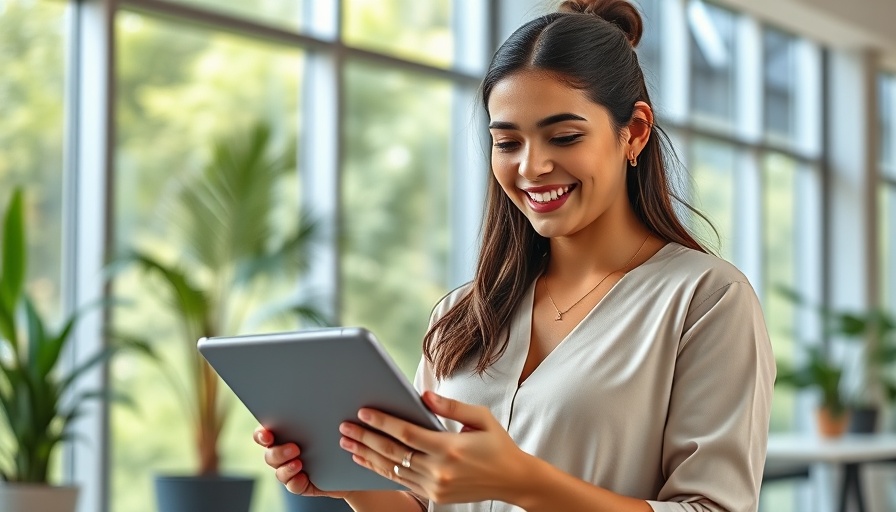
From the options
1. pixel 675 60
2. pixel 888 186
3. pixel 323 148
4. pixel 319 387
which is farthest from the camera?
pixel 888 186

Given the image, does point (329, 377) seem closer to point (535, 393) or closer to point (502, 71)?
point (535, 393)

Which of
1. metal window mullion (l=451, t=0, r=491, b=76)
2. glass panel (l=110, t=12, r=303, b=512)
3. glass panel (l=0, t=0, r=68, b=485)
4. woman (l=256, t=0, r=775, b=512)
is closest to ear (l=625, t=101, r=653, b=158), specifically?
woman (l=256, t=0, r=775, b=512)

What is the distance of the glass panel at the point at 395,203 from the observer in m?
5.50

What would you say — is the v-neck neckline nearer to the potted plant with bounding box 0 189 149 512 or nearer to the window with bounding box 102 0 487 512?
the potted plant with bounding box 0 189 149 512

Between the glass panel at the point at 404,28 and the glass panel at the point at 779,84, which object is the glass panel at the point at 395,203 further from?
the glass panel at the point at 779,84

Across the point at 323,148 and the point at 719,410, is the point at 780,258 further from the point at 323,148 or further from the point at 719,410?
the point at 719,410

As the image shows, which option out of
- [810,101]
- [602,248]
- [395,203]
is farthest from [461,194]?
[602,248]

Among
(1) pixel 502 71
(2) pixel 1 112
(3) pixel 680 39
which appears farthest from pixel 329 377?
(3) pixel 680 39

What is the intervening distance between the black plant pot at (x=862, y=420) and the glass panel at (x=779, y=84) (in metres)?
2.24

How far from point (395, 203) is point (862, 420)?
129 inches

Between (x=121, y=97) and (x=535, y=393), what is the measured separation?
11.2 ft

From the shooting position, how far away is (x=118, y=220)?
4.61 metres

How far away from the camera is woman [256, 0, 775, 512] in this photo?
1.44 metres

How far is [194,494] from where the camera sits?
13.3 feet
